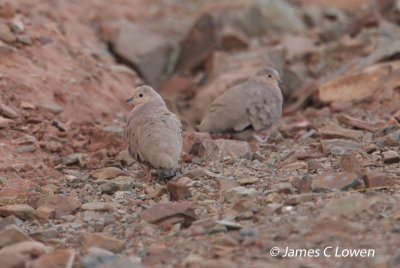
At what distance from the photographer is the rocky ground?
452cm

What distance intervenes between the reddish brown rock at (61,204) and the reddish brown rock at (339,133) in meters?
3.53

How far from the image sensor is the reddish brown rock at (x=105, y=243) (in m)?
4.71

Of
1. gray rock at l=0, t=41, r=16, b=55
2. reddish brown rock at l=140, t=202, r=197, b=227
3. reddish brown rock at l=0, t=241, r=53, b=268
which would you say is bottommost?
reddish brown rock at l=0, t=241, r=53, b=268

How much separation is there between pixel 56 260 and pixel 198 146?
3.64 meters

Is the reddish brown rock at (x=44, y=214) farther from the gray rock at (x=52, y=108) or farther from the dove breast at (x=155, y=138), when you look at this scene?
the gray rock at (x=52, y=108)

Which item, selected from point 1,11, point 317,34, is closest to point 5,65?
point 1,11

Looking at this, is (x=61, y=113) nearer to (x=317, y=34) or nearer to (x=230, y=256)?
(x=230, y=256)

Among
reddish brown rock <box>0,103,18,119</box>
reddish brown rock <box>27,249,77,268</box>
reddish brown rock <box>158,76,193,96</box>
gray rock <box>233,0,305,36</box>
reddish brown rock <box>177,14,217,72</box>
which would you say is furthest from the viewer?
gray rock <box>233,0,305,36</box>

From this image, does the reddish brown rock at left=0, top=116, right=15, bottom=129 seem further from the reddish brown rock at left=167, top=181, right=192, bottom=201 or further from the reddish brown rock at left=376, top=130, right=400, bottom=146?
the reddish brown rock at left=376, top=130, right=400, bottom=146

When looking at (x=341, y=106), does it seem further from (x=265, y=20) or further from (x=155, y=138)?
(x=265, y=20)

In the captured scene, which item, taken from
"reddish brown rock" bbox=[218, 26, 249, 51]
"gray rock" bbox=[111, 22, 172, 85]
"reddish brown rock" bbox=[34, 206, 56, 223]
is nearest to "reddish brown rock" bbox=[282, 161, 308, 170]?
"reddish brown rock" bbox=[34, 206, 56, 223]

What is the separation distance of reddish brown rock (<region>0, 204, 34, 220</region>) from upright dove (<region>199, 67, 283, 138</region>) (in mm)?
3312

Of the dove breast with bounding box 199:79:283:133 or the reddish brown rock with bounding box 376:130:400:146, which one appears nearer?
the reddish brown rock with bounding box 376:130:400:146

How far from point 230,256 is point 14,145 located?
4.41 meters
